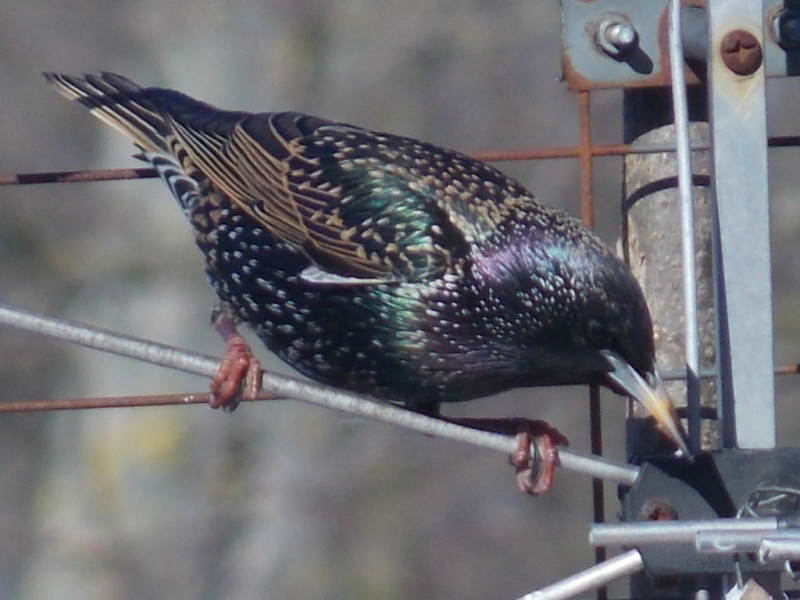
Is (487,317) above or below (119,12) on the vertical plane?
below

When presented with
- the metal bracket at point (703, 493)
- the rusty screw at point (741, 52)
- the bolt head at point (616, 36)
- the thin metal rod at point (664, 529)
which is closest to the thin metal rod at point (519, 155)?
the bolt head at point (616, 36)

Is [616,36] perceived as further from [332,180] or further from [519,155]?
[332,180]

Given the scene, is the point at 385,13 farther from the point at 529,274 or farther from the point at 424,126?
the point at 529,274

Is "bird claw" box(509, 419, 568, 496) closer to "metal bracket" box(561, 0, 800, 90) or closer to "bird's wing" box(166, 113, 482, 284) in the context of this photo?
"bird's wing" box(166, 113, 482, 284)

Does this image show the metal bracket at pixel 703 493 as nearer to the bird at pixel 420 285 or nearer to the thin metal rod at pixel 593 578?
the thin metal rod at pixel 593 578

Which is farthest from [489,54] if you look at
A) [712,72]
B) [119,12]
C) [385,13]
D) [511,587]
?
[712,72]

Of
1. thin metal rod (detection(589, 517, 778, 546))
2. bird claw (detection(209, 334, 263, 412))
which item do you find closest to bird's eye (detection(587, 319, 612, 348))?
bird claw (detection(209, 334, 263, 412))
